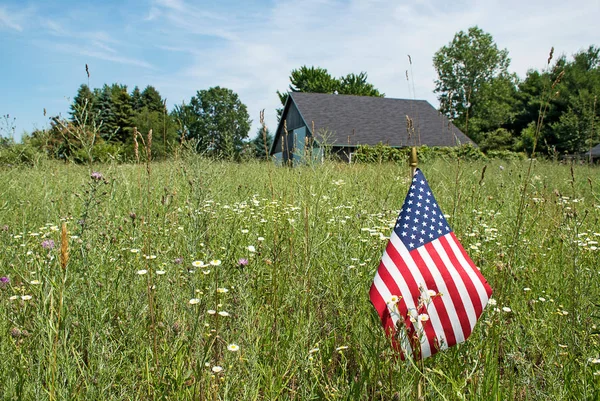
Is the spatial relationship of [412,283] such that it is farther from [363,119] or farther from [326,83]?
[326,83]

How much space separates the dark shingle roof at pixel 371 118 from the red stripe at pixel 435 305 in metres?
26.6

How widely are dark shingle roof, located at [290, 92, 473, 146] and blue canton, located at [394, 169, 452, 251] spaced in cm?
2639

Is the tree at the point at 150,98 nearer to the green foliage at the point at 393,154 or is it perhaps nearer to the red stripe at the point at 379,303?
the green foliage at the point at 393,154

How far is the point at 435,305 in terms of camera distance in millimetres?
1847

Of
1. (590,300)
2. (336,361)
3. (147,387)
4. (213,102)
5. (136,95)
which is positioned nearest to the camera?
(147,387)

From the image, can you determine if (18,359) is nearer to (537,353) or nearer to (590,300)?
(537,353)

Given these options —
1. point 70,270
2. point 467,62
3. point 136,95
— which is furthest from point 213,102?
point 70,270

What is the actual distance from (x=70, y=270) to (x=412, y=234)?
1.97 m

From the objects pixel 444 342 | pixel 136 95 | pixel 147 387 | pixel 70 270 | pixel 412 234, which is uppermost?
pixel 136 95

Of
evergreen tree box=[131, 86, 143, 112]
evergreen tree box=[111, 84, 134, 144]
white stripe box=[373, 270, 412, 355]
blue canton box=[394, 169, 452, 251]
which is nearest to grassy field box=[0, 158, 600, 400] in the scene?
white stripe box=[373, 270, 412, 355]

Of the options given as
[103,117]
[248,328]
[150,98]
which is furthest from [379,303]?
[150,98]

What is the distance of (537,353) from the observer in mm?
2404

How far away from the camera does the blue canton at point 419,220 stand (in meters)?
1.92

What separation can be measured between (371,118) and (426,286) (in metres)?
31.1
